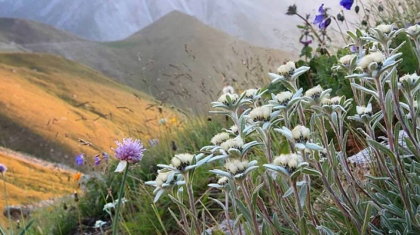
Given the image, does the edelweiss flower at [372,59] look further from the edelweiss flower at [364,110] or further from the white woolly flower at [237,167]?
the white woolly flower at [237,167]

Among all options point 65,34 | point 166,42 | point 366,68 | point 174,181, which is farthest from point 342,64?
point 65,34

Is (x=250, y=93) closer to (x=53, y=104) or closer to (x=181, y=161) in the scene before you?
(x=181, y=161)

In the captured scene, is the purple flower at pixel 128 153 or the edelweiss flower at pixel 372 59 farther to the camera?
the purple flower at pixel 128 153

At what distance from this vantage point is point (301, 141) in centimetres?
105

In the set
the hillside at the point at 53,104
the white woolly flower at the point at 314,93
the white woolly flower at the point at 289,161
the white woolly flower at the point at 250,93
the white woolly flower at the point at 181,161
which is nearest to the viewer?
the white woolly flower at the point at 289,161

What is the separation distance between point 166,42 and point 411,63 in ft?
456

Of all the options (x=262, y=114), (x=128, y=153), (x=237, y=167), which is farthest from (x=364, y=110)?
(x=128, y=153)

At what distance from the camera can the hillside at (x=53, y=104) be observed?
213ft

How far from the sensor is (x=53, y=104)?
7581 cm

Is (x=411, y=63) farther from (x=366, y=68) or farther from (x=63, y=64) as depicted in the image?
(x=63, y=64)

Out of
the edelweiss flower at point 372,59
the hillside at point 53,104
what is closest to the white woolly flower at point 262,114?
the edelweiss flower at point 372,59

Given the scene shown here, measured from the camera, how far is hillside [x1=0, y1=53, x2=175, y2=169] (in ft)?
213

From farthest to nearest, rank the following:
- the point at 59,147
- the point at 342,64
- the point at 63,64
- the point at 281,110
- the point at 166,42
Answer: the point at 166,42 < the point at 63,64 < the point at 59,147 < the point at 342,64 < the point at 281,110

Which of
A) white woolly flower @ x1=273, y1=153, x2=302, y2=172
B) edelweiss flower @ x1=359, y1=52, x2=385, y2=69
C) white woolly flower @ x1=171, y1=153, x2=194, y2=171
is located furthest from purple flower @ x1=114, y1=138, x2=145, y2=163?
edelweiss flower @ x1=359, y1=52, x2=385, y2=69
